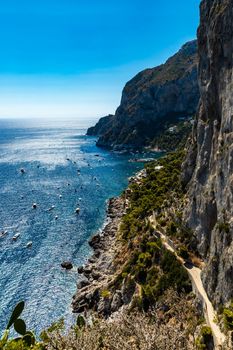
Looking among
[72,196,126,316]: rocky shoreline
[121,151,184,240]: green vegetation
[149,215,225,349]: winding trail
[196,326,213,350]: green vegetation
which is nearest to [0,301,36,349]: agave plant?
[149,215,225,349]: winding trail

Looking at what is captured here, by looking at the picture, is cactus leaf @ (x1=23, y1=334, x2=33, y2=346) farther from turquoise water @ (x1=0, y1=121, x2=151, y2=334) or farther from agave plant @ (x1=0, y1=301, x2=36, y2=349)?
turquoise water @ (x1=0, y1=121, x2=151, y2=334)

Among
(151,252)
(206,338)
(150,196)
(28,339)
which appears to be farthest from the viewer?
(150,196)

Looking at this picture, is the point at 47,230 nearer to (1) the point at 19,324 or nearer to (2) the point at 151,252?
(2) the point at 151,252

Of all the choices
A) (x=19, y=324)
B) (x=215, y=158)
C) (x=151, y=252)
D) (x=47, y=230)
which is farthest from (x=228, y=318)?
(x=47, y=230)

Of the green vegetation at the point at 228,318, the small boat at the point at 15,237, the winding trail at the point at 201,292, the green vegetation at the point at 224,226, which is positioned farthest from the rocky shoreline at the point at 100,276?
the green vegetation at the point at 228,318

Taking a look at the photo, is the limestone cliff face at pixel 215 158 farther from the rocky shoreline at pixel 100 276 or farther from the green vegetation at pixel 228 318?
the rocky shoreline at pixel 100 276
